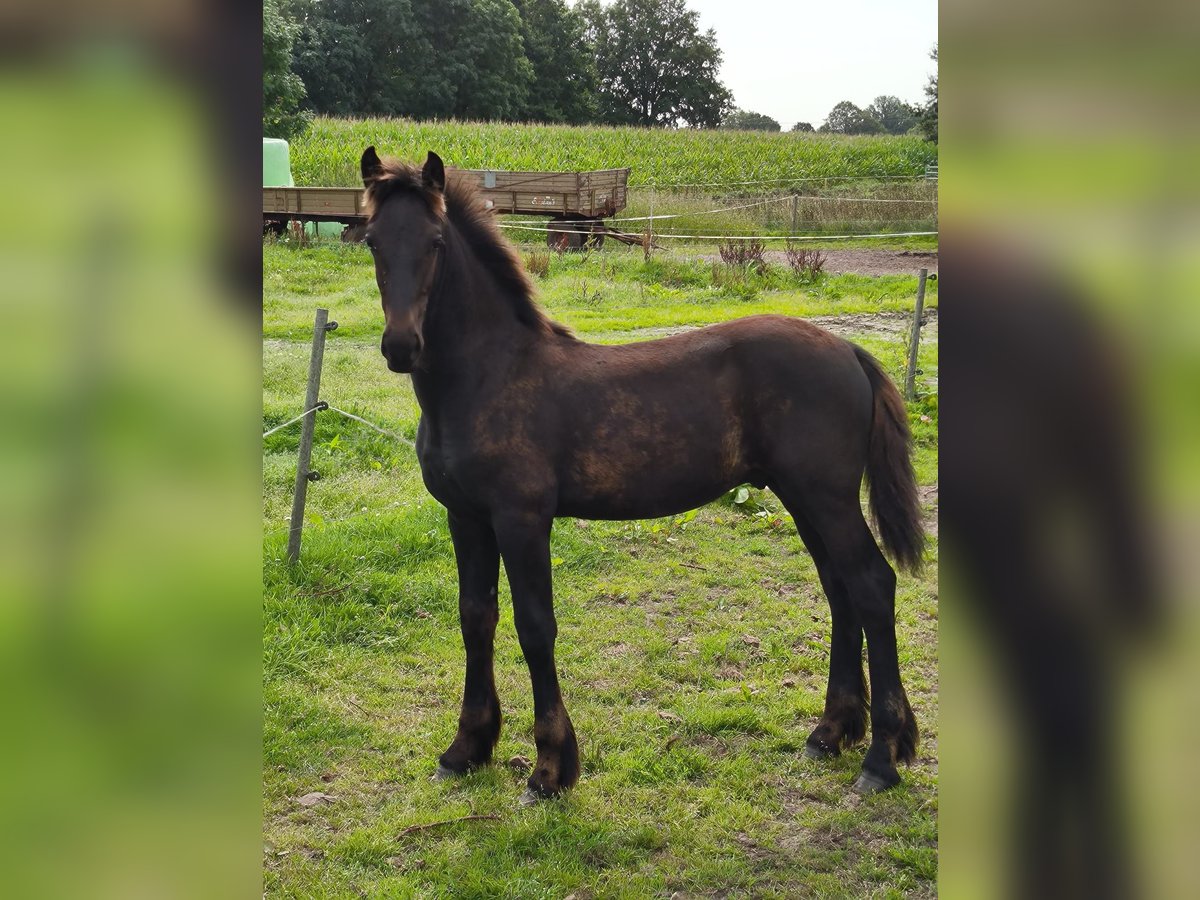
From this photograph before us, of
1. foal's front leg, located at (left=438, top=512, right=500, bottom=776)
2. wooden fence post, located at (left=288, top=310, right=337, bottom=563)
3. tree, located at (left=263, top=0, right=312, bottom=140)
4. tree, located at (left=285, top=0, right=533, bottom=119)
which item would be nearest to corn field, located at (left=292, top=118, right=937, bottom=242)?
tree, located at (left=263, top=0, right=312, bottom=140)

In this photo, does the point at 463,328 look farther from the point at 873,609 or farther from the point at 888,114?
the point at 888,114

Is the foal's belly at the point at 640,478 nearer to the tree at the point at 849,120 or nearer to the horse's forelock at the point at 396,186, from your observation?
the horse's forelock at the point at 396,186

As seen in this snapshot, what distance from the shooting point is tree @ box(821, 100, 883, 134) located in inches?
2505

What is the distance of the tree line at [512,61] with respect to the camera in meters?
41.7

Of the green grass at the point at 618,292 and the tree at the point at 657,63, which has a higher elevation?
the tree at the point at 657,63

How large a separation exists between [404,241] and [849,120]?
229 ft

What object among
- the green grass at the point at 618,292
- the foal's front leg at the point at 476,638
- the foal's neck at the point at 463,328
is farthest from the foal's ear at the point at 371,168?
the green grass at the point at 618,292

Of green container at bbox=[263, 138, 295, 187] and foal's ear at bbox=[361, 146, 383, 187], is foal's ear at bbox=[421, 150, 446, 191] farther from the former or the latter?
green container at bbox=[263, 138, 295, 187]

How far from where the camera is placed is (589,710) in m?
4.58

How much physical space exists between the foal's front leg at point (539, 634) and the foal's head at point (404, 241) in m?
0.82
